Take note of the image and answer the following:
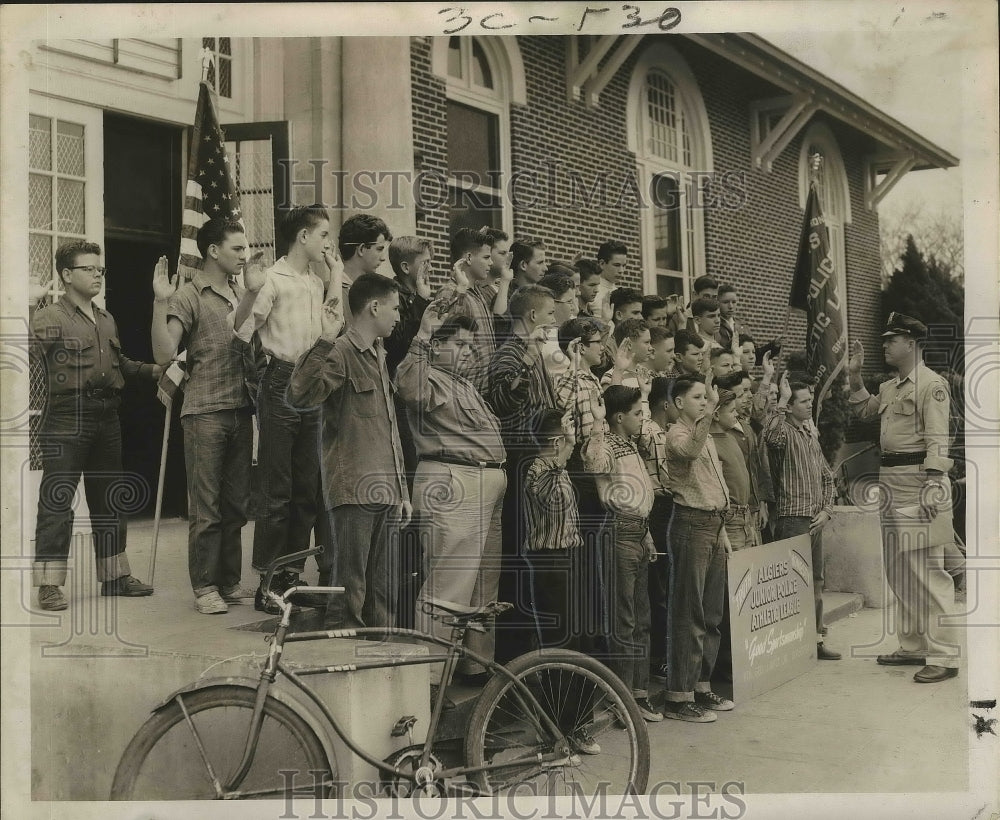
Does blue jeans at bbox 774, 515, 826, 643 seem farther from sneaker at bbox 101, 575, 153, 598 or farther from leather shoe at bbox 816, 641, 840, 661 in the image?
sneaker at bbox 101, 575, 153, 598

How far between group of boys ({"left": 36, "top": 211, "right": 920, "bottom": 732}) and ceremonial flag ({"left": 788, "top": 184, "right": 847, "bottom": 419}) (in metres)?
1.50

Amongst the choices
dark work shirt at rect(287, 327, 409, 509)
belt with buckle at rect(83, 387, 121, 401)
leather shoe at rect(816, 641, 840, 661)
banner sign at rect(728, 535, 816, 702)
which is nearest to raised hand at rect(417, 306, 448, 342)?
dark work shirt at rect(287, 327, 409, 509)

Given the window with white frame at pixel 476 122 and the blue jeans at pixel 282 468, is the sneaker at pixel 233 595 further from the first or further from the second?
the window with white frame at pixel 476 122

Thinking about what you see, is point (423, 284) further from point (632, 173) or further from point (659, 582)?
point (659, 582)

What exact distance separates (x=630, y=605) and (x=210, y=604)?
216cm

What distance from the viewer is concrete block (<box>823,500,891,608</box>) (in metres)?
7.90

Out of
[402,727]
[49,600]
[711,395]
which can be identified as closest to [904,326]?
[711,395]

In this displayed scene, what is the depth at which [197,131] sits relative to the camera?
5.09 meters

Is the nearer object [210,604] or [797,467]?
[210,604]

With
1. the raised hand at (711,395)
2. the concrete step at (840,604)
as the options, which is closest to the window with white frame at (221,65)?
the raised hand at (711,395)

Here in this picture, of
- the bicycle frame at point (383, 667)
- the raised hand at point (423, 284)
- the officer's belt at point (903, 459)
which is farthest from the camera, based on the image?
the officer's belt at point (903, 459)

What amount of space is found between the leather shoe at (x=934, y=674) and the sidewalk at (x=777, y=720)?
0.07 m

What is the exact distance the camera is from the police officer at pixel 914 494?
6.26 meters

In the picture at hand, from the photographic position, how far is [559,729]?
4.50 meters
